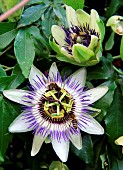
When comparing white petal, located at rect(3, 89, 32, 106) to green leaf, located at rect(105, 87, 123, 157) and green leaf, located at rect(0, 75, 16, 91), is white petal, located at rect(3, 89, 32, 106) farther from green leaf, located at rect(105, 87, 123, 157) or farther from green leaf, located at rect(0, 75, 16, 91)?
green leaf, located at rect(105, 87, 123, 157)

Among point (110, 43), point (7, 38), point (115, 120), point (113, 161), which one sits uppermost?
point (7, 38)

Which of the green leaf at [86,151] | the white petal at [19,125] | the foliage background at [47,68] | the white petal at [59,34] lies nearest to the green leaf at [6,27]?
the foliage background at [47,68]

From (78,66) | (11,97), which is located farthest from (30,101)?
(78,66)

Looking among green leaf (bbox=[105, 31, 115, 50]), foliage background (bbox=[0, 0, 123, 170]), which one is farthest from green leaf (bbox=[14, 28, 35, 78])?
green leaf (bbox=[105, 31, 115, 50])

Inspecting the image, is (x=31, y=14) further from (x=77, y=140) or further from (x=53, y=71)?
(x=77, y=140)

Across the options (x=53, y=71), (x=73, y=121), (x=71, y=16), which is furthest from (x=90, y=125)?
(x=71, y=16)

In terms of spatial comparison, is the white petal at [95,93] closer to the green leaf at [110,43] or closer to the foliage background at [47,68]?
the foliage background at [47,68]
